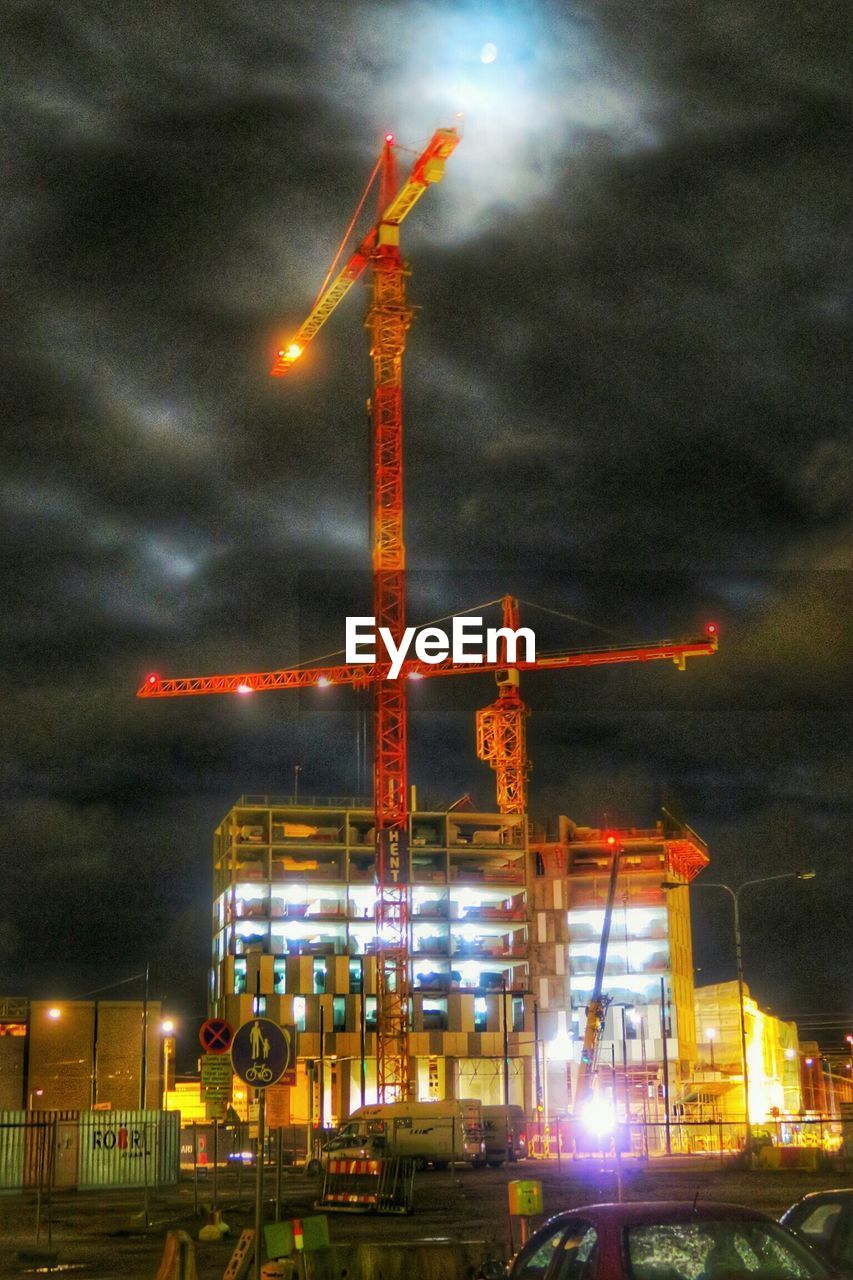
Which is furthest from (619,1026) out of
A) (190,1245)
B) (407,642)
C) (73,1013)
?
(190,1245)

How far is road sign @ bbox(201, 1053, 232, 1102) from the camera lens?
2125 centimetres

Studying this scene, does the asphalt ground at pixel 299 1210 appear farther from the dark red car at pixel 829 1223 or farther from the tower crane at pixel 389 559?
the tower crane at pixel 389 559

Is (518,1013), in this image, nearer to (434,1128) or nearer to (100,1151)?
(434,1128)

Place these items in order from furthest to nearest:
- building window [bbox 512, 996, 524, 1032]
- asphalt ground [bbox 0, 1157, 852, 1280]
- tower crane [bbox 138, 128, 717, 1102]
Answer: building window [bbox 512, 996, 524, 1032] < tower crane [bbox 138, 128, 717, 1102] < asphalt ground [bbox 0, 1157, 852, 1280]

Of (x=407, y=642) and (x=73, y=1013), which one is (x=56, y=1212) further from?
(x=407, y=642)

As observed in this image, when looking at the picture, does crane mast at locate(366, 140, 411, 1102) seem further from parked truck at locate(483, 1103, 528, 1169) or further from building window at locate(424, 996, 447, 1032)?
parked truck at locate(483, 1103, 528, 1169)

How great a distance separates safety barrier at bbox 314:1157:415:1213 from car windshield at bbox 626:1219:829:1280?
20233 mm

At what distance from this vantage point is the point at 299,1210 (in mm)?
29391

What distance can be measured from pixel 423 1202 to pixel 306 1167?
13480mm

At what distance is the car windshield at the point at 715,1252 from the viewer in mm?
9500

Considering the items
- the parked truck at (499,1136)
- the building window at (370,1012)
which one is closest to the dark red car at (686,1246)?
the parked truck at (499,1136)

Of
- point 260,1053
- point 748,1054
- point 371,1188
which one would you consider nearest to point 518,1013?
point 748,1054

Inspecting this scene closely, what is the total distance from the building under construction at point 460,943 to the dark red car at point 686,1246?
86.0m

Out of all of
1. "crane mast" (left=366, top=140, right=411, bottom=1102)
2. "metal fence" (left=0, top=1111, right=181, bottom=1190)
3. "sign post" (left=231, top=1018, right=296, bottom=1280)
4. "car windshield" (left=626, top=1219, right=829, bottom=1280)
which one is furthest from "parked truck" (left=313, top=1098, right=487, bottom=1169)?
"car windshield" (left=626, top=1219, right=829, bottom=1280)
